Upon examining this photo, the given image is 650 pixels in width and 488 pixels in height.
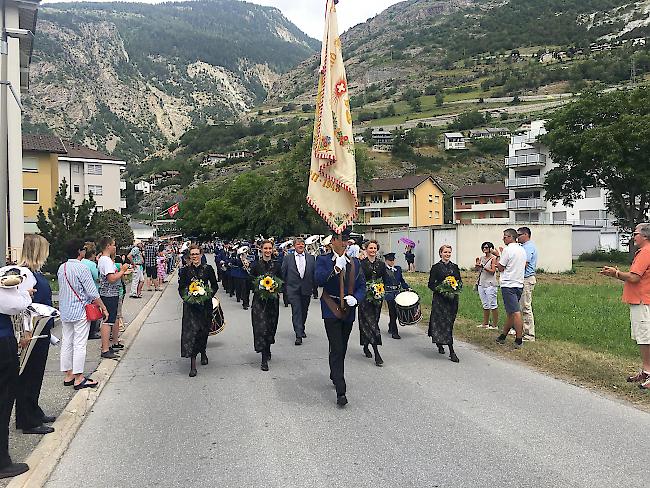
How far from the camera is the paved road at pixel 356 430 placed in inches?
203

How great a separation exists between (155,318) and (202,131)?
543ft

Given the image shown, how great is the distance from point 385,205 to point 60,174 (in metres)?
42.6

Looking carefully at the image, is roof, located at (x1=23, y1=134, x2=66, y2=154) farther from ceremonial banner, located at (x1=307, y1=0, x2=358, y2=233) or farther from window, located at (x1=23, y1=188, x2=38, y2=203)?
ceremonial banner, located at (x1=307, y1=0, x2=358, y2=233)

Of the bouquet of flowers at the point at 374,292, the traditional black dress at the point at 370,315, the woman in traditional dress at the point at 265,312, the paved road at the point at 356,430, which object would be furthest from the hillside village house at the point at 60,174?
the paved road at the point at 356,430

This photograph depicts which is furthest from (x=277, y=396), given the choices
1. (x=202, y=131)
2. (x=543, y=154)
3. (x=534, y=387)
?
(x=202, y=131)

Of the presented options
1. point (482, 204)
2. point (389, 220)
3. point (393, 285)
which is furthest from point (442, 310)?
point (482, 204)

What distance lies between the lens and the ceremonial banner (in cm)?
859

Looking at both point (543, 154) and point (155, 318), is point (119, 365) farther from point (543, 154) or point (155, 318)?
point (543, 154)

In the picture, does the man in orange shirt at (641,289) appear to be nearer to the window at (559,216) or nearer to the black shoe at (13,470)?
the black shoe at (13,470)

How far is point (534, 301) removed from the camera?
1841cm

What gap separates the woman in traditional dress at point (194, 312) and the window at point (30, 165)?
48317 mm

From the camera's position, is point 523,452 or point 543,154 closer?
point 523,452

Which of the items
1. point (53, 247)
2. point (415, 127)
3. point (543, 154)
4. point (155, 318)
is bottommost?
point (155, 318)

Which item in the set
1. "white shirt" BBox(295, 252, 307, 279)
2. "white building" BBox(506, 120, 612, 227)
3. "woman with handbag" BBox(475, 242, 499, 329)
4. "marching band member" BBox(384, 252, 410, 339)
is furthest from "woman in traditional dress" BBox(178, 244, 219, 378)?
"white building" BBox(506, 120, 612, 227)
